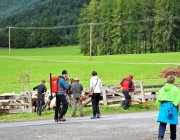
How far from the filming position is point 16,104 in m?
22.9

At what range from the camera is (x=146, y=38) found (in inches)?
4168

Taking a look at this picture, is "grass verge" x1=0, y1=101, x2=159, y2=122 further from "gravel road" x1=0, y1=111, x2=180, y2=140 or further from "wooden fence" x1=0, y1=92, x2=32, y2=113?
"gravel road" x1=0, y1=111, x2=180, y2=140

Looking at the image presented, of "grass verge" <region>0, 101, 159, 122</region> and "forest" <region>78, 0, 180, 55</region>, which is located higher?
"forest" <region>78, 0, 180, 55</region>

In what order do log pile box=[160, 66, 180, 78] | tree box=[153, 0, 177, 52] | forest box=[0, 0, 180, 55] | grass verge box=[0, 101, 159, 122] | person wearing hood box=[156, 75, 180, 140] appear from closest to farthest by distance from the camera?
person wearing hood box=[156, 75, 180, 140], grass verge box=[0, 101, 159, 122], log pile box=[160, 66, 180, 78], tree box=[153, 0, 177, 52], forest box=[0, 0, 180, 55]

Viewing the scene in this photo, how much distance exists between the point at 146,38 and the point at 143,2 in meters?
8.41

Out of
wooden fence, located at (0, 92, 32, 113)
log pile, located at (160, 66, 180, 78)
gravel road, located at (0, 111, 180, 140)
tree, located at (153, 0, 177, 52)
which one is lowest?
gravel road, located at (0, 111, 180, 140)

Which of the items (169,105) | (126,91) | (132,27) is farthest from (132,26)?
(169,105)

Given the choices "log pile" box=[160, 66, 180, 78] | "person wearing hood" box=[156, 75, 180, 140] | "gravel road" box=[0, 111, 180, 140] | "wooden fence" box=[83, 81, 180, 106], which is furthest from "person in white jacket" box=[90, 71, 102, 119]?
"log pile" box=[160, 66, 180, 78]

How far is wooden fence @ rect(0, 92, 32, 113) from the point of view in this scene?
73.9ft

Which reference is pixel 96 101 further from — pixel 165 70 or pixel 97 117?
pixel 165 70

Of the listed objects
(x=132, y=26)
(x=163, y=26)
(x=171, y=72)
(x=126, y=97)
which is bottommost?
(x=126, y=97)

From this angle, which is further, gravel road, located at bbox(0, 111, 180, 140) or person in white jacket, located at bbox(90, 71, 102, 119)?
person in white jacket, located at bbox(90, 71, 102, 119)

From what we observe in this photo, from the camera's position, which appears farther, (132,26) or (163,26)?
(132,26)

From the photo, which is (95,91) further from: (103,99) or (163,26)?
(163,26)
